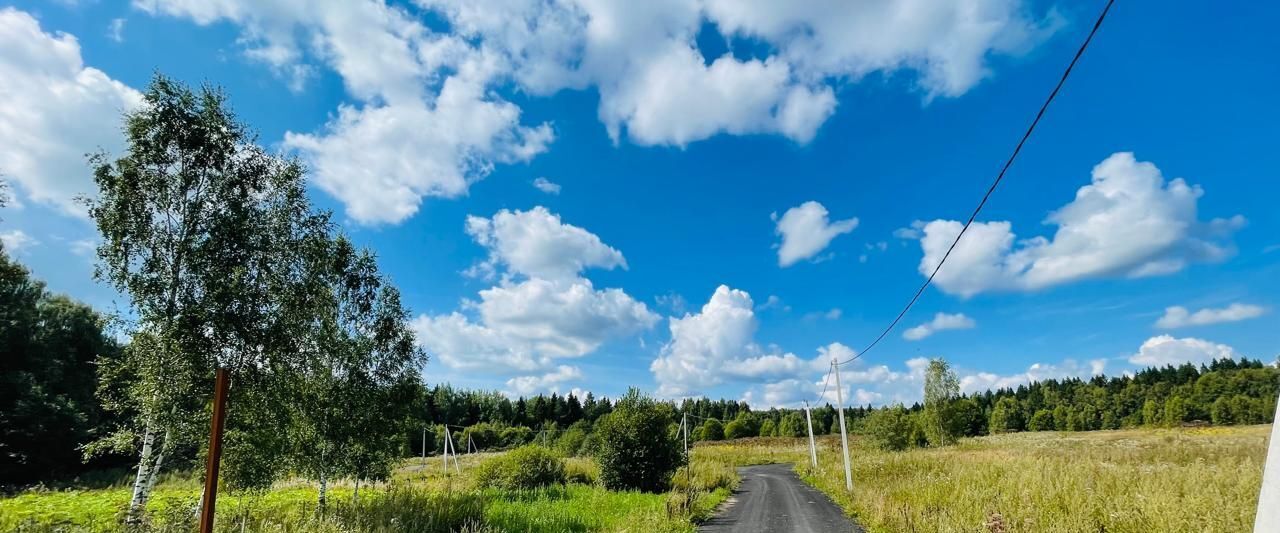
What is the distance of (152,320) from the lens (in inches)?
497

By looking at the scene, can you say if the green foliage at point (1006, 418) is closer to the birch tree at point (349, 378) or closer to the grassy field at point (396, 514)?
the grassy field at point (396, 514)

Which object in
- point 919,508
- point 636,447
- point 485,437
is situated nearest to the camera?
point 919,508

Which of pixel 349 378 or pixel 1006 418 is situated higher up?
pixel 349 378

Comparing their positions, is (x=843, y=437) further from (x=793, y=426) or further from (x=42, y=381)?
(x=793, y=426)

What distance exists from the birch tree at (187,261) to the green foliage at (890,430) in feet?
174

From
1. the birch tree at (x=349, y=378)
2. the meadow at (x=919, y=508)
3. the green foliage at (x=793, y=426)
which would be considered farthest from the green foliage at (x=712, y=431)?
the birch tree at (x=349, y=378)

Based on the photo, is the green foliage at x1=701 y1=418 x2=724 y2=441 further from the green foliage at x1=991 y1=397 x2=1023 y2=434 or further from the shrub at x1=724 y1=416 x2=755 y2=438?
the green foliage at x1=991 y1=397 x2=1023 y2=434

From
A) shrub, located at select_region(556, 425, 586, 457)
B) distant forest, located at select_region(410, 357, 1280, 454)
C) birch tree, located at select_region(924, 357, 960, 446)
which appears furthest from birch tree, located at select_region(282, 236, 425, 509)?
distant forest, located at select_region(410, 357, 1280, 454)

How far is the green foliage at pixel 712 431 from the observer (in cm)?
11119

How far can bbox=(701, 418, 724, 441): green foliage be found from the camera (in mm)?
111194

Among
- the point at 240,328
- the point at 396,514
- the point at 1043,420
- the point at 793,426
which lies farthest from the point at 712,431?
the point at 240,328

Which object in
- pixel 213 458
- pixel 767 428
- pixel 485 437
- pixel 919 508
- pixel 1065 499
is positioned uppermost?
pixel 213 458

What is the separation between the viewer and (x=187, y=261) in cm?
1335

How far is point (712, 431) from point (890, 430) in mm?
64376
